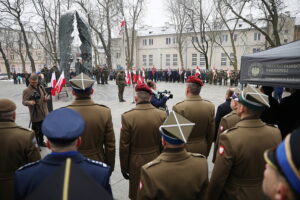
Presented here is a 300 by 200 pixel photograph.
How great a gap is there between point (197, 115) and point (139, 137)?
3.80 ft

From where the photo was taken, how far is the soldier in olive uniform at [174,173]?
81.8 inches

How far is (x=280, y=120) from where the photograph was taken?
359 centimetres

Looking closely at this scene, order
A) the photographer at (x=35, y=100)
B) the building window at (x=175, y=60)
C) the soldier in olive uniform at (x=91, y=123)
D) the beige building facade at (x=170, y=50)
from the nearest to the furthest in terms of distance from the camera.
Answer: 1. the soldier in olive uniform at (x=91, y=123)
2. the photographer at (x=35, y=100)
3. the beige building facade at (x=170, y=50)
4. the building window at (x=175, y=60)

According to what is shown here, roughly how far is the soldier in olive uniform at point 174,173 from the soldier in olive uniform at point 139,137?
128 cm

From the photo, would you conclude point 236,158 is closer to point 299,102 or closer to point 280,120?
point 280,120

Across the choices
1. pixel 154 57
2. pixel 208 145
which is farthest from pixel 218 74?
pixel 154 57

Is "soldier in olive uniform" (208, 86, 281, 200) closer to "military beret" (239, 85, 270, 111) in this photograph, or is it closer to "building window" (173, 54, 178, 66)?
"military beret" (239, 85, 270, 111)

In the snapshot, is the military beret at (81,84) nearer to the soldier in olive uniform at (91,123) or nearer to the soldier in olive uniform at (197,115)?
the soldier in olive uniform at (91,123)

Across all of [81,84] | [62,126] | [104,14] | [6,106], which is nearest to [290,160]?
[62,126]

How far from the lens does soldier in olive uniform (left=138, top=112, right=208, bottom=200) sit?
2.08 m

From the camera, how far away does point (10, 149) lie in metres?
2.75

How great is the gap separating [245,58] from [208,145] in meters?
1.70

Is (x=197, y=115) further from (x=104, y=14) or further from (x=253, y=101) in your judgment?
(x=104, y=14)

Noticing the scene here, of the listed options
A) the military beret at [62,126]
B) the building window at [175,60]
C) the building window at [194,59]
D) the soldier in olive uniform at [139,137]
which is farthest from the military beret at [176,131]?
the building window at [175,60]
